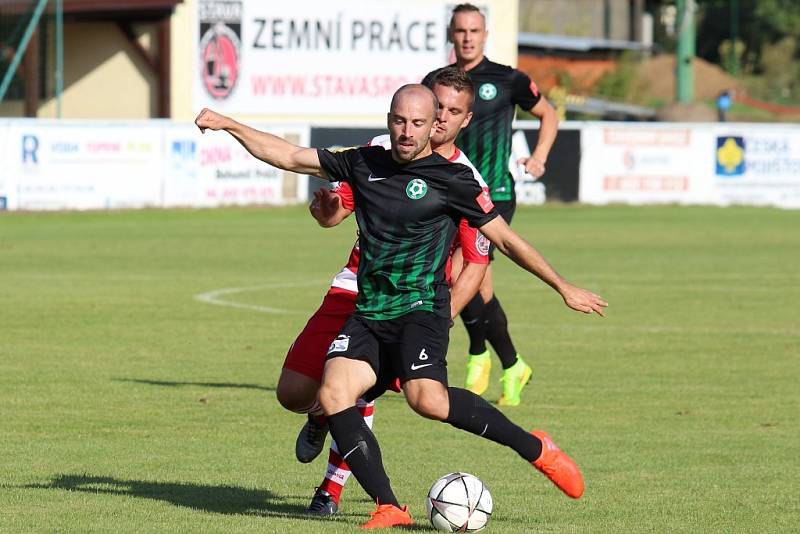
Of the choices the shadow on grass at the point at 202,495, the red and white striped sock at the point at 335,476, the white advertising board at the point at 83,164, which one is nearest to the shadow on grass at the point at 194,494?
the shadow on grass at the point at 202,495

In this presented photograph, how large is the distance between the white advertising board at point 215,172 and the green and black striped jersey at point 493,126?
1820 cm

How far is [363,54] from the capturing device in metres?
40.6

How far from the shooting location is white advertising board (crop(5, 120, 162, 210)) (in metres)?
27.2

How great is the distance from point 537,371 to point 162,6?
27.6 metres

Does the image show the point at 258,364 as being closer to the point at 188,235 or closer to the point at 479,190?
the point at 479,190

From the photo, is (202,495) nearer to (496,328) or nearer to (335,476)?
(335,476)

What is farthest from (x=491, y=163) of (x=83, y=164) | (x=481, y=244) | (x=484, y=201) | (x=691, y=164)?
(x=691, y=164)

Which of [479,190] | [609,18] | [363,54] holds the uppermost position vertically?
[609,18]

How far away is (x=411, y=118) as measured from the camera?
6320mm

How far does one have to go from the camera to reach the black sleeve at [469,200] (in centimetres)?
660

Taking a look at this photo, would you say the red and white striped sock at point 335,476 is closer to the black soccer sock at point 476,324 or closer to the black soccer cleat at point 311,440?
the black soccer cleat at point 311,440

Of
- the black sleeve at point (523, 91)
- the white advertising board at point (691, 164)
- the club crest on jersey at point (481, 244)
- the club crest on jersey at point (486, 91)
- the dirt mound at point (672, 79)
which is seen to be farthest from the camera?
the dirt mound at point (672, 79)

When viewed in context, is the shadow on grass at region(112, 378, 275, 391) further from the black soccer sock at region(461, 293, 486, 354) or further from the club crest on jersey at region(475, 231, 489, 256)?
the club crest on jersey at region(475, 231, 489, 256)

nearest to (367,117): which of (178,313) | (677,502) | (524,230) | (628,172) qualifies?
(628,172)
